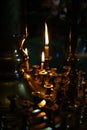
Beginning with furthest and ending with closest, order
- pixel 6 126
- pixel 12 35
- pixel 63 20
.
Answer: pixel 63 20 → pixel 12 35 → pixel 6 126

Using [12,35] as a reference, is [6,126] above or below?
below

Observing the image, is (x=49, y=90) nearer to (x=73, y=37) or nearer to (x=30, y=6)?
(x=73, y=37)

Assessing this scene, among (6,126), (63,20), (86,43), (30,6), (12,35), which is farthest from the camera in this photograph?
(30,6)

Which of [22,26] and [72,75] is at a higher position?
[22,26]

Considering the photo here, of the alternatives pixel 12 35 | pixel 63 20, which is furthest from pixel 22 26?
pixel 63 20

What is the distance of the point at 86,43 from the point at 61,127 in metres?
2.40

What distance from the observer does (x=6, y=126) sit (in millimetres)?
1081

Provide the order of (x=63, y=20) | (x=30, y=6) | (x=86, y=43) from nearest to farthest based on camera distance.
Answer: (x=86, y=43) → (x=63, y=20) → (x=30, y=6)

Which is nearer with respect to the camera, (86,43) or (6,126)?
(6,126)

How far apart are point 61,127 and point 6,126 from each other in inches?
7.9

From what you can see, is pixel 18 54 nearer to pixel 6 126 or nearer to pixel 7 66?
pixel 7 66

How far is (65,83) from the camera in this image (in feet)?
4.32

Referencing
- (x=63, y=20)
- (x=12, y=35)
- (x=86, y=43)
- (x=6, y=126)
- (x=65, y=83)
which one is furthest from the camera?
(x=63, y=20)

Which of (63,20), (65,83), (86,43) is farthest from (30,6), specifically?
(65,83)
